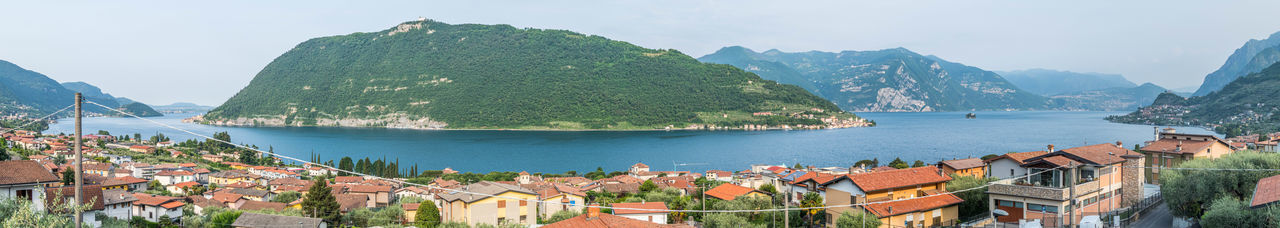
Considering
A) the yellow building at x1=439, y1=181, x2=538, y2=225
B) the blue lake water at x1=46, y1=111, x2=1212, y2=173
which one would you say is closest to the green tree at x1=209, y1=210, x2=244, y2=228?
the yellow building at x1=439, y1=181, x2=538, y2=225

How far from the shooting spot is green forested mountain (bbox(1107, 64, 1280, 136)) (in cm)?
8451

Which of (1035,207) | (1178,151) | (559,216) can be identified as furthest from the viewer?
(1178,151)

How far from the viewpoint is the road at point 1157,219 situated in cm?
1695

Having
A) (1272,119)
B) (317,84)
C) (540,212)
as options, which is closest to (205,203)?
(540,212)

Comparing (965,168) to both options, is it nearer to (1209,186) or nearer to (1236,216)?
(1209,186)

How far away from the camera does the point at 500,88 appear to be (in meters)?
159

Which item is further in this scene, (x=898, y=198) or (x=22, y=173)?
(x=898, y=198)

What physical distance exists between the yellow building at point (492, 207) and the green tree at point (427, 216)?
0.43m

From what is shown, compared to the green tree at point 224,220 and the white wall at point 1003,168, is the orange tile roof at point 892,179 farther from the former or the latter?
the green tree at point 224,220

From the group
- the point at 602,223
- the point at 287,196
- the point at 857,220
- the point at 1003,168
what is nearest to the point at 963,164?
the point at 1003,168

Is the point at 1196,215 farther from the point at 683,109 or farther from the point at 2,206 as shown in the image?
the point at 683,109

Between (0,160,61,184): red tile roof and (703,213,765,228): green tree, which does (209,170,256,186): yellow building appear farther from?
(703,213,765,228): green tree

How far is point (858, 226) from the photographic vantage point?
16.5m

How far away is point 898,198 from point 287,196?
31087mm
